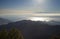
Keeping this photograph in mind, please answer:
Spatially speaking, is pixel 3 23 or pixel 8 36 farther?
pixel 3 23

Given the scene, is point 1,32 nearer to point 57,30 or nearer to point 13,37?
point 13,37

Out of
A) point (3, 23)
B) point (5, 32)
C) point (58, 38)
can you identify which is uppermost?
point (3, 23)

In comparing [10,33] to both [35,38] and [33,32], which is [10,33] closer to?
[33,32]

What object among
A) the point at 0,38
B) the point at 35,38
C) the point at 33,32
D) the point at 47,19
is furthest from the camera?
the point at 35,38

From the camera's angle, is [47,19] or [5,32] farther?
[47,19]

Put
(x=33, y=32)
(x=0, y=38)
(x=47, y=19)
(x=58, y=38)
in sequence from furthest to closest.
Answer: (x=33, y=32) < (x=47, y=19) < (x=58, y=38) < (x=0, y=38)

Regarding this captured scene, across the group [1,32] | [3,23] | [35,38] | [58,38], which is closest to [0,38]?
[1,32]

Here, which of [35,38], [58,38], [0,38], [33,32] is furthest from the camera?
[35,38]

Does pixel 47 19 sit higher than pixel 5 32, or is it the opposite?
pixel 47 19

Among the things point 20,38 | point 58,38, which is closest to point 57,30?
point 58,38
